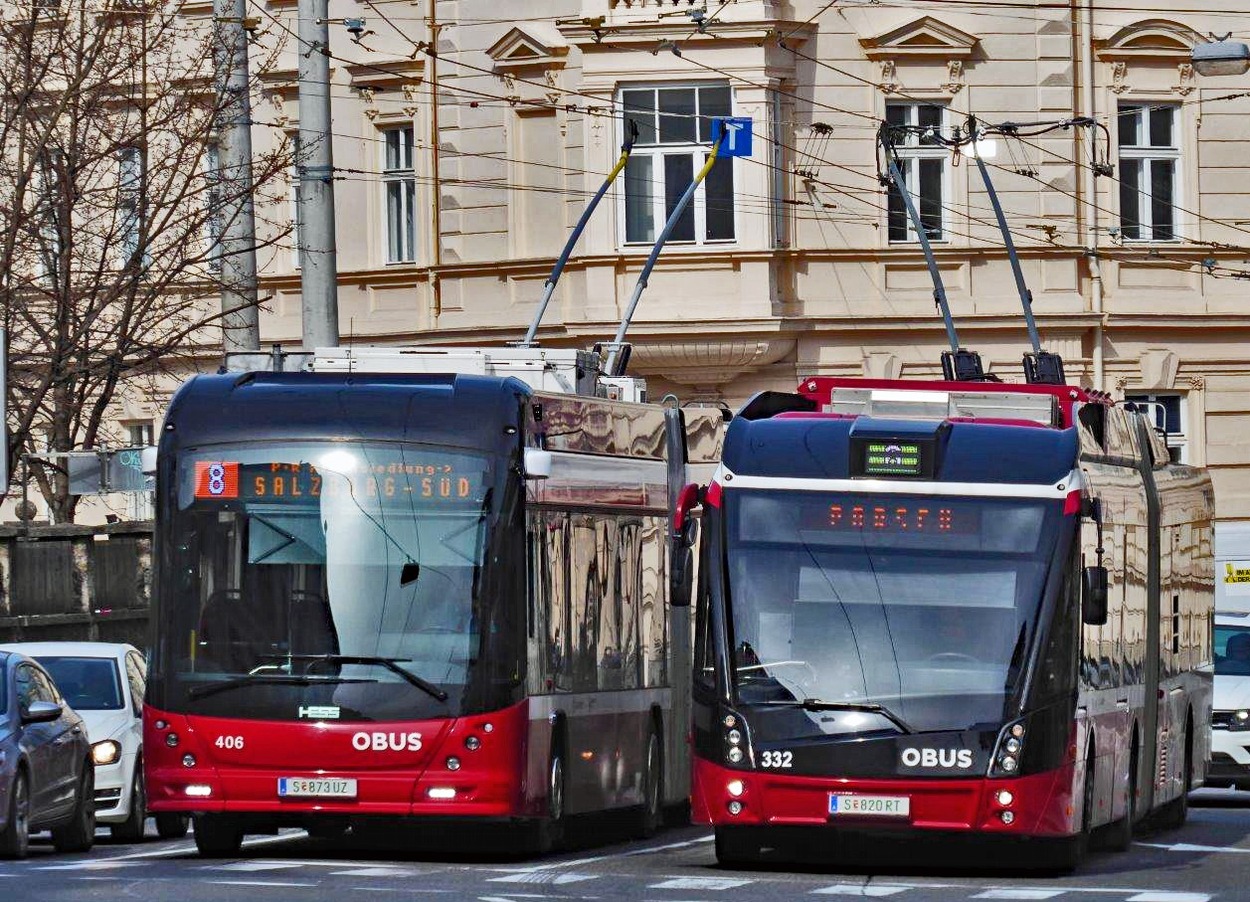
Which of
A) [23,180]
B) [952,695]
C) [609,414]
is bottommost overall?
[952,695]

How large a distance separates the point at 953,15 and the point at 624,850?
20.8m

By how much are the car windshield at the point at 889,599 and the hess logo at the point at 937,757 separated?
0.40 ft

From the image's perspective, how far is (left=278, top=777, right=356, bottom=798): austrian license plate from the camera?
16891 millimetres

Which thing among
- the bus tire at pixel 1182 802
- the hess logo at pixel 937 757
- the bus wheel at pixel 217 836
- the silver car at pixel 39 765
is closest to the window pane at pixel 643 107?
the bus tire at pixel 1182 802

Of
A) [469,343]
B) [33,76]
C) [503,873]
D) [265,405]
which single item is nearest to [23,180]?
[33,76]

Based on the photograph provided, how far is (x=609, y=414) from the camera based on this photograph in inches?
774

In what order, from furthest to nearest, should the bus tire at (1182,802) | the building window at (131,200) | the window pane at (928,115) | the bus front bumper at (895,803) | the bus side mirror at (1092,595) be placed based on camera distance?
the window pane at (928,115) → the building window at (131,200) → the bus tire at (1182,802) → the bus side mirror at (1092,595) → the bus front bumper at (895,803)

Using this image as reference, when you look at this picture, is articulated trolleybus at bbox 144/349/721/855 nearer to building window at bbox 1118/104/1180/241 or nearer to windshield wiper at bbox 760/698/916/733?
windshield wiper at bbox 760/698/916/733

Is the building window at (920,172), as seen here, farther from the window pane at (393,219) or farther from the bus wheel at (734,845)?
the bus wheel at (734,845)

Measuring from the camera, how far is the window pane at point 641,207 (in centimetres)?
3703

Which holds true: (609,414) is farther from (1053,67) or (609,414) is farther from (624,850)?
(1053,67)

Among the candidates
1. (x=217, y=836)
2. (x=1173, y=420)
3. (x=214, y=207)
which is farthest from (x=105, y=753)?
(x=1173, y=420)

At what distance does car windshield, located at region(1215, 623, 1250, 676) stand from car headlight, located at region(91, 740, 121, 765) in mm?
10646

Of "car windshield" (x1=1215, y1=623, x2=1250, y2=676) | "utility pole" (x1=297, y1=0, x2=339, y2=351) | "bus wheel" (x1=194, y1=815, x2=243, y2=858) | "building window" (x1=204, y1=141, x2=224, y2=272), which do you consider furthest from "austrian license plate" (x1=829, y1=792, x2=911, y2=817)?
"building window" (x1=204, y1=141, x2=224, y2=272)
